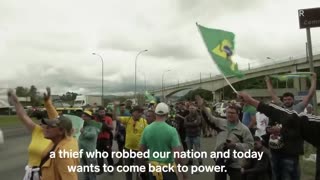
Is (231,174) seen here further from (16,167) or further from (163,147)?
(16,167)

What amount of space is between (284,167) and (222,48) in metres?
2.44

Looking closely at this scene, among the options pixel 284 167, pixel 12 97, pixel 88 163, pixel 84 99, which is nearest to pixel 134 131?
pixel 88 163

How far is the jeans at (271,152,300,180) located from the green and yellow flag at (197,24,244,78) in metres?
1.98

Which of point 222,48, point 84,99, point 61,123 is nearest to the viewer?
point 61,123

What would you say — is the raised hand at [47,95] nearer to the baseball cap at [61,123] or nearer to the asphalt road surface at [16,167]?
the baseball cap at [61,123]

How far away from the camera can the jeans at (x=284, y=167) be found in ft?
25.3

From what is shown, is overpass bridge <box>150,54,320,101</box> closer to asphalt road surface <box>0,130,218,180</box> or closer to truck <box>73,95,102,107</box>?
truck <box>73,95,102,107</box>

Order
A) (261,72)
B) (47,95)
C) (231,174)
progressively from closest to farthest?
(47,95) < (231,174) < (261,72)

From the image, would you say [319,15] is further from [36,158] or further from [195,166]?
[36,158]

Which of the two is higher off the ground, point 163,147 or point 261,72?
point 261,72

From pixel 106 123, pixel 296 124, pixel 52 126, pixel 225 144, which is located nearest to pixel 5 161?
pixel 106 123

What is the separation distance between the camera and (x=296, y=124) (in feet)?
15.0

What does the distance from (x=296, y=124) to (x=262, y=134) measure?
208 inches

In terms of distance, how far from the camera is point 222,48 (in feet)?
22.4
